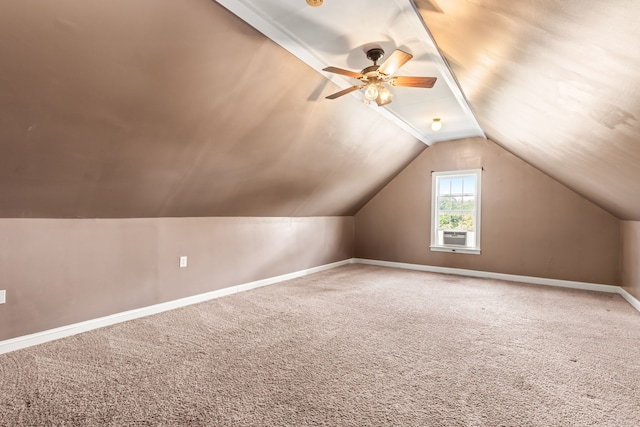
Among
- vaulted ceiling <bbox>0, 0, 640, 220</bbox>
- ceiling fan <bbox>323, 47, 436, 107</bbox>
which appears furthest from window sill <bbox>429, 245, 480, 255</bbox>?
ceiling fan <bbox>323, 47, 436, 107</bbox>

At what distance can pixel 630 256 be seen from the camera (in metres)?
3.84

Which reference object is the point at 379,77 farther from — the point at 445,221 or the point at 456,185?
the point at 445,221

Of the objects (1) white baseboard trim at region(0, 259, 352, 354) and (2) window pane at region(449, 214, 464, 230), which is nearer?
(1) white baseboard trim at region(0, 259, 352, 354)

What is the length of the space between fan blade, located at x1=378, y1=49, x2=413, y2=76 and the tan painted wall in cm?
343

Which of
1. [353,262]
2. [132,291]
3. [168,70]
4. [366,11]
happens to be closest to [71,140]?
[168,70]

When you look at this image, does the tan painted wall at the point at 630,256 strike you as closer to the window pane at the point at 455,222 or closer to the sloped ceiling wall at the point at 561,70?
the sloped ceiling wall at the point at 561,70

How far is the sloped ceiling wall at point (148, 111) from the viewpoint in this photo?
1649 mm

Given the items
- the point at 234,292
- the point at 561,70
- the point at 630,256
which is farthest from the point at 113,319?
the point at 630,256

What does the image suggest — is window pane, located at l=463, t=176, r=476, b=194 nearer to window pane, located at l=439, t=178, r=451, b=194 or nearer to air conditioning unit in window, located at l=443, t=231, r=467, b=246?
window pane, located at l=439, t=178, r=451, b=194

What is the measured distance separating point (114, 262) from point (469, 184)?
5.22m

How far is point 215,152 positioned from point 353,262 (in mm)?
4215

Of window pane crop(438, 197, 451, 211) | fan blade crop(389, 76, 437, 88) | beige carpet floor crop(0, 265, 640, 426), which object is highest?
fan blade crop(389, 76, 437, 88)

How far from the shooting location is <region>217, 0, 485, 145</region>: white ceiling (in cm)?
201

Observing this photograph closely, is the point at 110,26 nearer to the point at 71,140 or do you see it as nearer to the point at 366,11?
the point at 71,140
